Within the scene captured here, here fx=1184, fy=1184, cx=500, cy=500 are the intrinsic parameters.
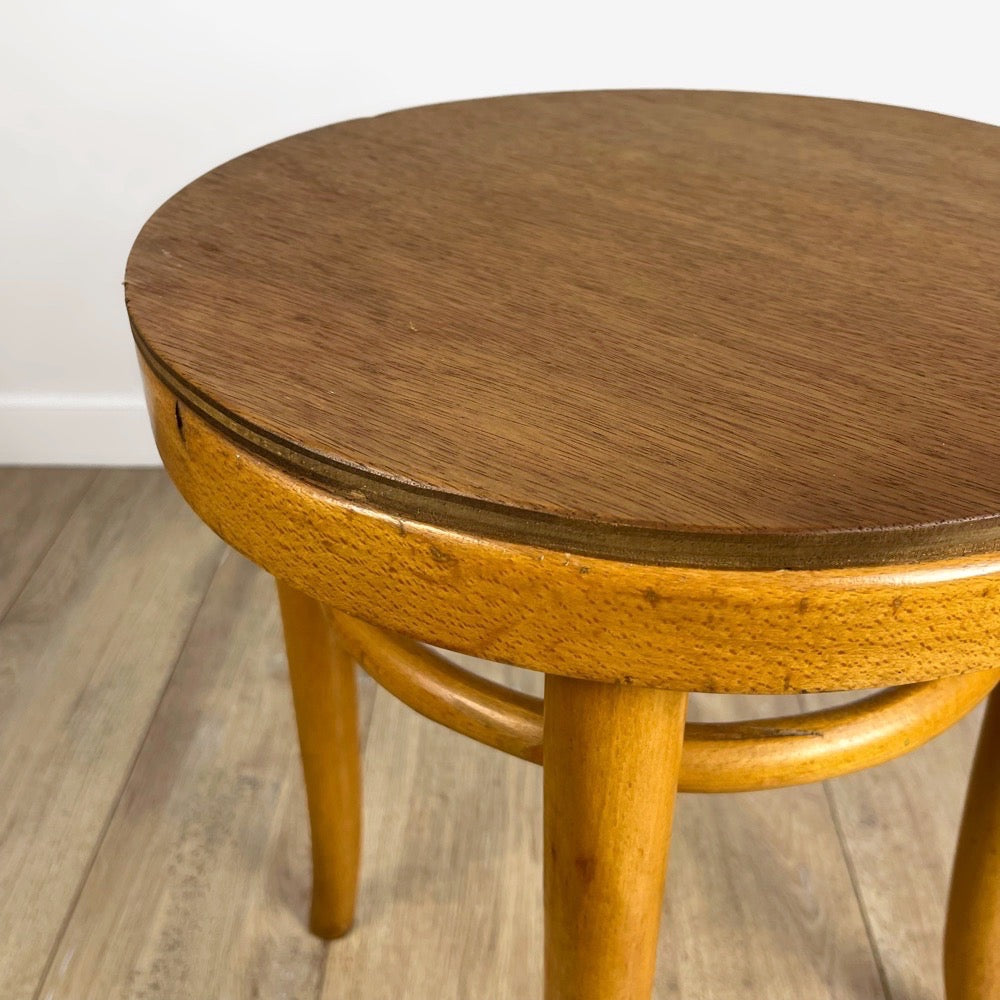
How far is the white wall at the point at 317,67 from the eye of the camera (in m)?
1.33

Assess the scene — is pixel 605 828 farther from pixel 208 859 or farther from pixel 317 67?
pixel 317 67

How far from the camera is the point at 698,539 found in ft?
1.29

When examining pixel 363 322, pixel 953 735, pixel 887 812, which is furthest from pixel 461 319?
pixel 953 735

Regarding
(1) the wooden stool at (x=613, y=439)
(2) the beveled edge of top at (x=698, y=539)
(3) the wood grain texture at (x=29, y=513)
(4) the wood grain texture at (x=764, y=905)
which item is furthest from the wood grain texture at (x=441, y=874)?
(2) the beveled edge of top at (x=698, y=539)

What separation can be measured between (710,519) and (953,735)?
90cm

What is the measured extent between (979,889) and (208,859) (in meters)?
0.61

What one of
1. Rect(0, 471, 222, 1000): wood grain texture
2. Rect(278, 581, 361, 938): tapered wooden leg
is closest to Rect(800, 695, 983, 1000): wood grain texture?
Rect(278, 581, 361, 938): tapered wooden leg

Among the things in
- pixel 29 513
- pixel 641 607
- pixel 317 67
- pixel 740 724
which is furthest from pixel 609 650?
pixel 29 513

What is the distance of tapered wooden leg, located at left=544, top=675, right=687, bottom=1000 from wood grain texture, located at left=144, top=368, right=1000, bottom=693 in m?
0.07

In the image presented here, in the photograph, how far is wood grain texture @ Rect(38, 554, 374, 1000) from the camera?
906mm

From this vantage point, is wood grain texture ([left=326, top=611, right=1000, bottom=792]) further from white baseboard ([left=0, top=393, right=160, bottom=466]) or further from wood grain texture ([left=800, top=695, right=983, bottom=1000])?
white baseboard ([left=0, top=393, right=160, bottom=466])

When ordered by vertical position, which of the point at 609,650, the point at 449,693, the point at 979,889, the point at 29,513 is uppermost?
the point at 609,650

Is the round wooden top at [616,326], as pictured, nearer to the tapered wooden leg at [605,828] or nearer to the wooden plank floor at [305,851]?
the tapered wooden leg at [605,828]

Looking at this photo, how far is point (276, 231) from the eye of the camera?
638 millimetres
